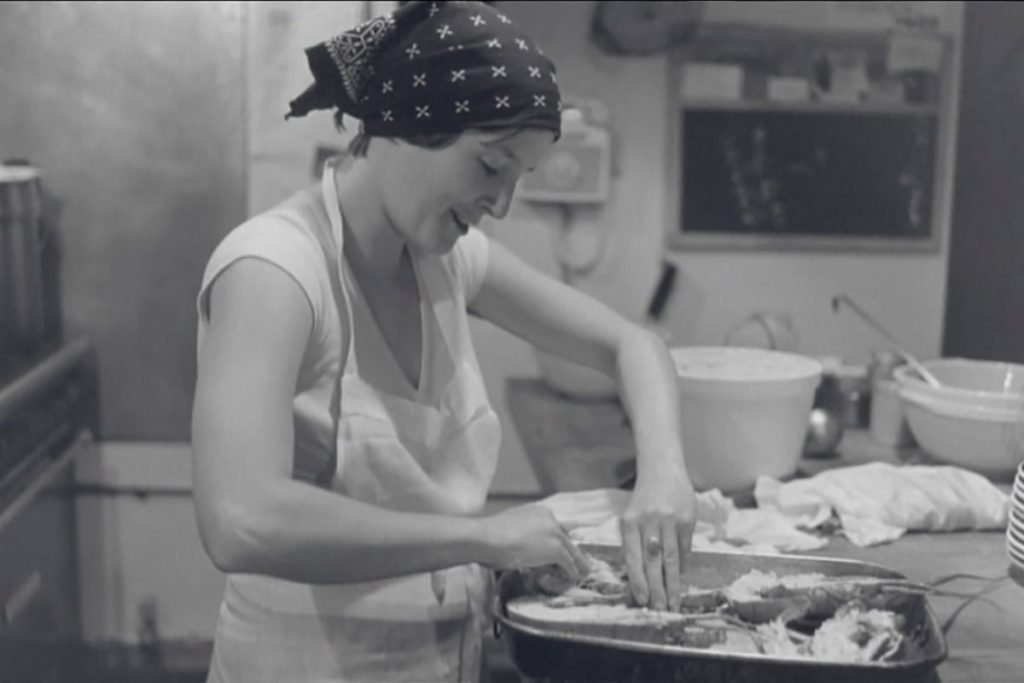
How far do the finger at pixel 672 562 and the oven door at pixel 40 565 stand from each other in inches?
51.6

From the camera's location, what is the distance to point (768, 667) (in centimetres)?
124

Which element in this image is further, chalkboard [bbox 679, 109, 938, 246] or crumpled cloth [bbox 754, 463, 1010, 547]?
chalkboard [bbox 679, 109, 938, 246]

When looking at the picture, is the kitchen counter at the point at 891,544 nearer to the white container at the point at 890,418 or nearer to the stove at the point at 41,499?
the white container at the point at 890,418

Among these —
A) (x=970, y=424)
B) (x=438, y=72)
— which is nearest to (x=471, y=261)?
(x=438, y=72)

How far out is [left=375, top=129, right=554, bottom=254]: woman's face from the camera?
55.4 inches

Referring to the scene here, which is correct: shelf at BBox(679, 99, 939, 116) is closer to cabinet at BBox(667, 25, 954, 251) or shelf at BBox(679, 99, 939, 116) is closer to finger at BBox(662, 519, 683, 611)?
cabinet at BBox(667, 25, 954, 251)

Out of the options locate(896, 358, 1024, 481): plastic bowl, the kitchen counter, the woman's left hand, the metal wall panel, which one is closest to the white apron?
the woman's left hand

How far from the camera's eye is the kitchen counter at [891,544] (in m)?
1.49

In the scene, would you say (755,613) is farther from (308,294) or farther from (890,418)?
(890,418)

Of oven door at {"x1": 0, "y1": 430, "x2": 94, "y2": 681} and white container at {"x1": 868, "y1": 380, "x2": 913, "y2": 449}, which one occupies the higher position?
white container at {"x1": 868, "y1": 380, "x2": 913, "y2": 449}

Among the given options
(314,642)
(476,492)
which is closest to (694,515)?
(476,492)

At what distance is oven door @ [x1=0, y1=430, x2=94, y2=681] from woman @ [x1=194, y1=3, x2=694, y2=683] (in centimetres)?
101

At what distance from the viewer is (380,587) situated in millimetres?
1500

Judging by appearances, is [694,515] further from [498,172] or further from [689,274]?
[689,274]
